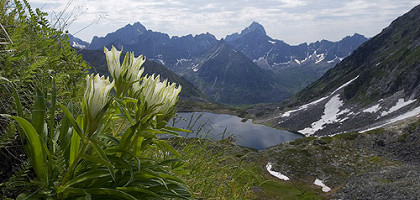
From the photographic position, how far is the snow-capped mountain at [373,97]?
87.4 meters

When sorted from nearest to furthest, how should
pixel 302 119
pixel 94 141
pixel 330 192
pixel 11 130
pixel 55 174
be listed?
1. pixel 94 141
2. pixel 11 130
3. pixel 55 174
4. pixel 330 192
5. pixel 302 119

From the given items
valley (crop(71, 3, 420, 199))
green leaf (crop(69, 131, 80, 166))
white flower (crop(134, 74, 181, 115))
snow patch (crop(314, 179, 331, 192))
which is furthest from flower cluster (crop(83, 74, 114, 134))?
snow patch (crop(314, 179, 331, 192))

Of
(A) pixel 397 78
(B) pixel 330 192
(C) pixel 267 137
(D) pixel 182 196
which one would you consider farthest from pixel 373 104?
(D) pixel 182 196

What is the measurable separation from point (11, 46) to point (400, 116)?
283ft

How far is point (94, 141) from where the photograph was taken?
2.37 m

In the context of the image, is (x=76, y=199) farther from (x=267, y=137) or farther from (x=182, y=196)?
(x=267, y=137)

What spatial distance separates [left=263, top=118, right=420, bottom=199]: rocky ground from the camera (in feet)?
129

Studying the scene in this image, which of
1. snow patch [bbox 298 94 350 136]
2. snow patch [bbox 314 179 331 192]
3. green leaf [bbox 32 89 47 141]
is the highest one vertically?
green leaf [bbox 32 89 47 141]

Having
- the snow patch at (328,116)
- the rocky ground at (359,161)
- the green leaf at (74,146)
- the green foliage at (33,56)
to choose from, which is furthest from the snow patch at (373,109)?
the green leaf at (74,146)

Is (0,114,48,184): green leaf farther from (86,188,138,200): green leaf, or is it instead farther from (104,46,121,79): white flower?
(104,46,121,79): white flower

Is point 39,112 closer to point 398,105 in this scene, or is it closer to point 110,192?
point 110,192

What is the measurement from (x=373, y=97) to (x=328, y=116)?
1641 centimetres

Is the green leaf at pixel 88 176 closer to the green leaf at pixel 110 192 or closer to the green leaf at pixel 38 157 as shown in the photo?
the green leaf at pixel 110 192

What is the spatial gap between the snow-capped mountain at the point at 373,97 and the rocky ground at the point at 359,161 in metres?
16.2
